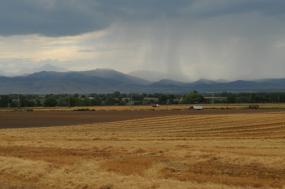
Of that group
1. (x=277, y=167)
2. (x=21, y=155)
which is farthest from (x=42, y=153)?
(x=277, y=167)

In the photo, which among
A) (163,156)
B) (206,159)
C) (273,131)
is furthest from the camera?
(273,131)

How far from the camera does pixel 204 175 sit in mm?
18797

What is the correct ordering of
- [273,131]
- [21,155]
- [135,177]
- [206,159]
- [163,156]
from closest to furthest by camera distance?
1. [135,177]
2. [206,159]
3. [163,156]
4. [21,155]
5. [273,131]

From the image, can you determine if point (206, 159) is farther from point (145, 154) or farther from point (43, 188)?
point (43, 188)

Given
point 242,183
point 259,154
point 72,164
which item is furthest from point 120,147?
point 242,183

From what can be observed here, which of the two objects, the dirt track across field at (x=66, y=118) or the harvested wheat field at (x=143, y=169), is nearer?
the harvested wheat field at (x=143, y=169)

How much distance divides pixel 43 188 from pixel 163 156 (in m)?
6.56

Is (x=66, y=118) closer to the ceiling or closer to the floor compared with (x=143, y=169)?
closer to the floor

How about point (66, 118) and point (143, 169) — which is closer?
point (143, 169)

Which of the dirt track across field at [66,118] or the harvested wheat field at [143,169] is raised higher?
the harvested wheat field at [143,169]

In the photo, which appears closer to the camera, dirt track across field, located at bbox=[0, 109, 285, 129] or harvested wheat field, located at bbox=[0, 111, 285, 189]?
harvested wheat field, located at bbox=[0, 111, 285, 189]

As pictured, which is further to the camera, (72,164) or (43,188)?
(72,164)

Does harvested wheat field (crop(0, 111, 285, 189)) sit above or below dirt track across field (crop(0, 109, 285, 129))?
above

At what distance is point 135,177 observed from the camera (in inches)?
735
